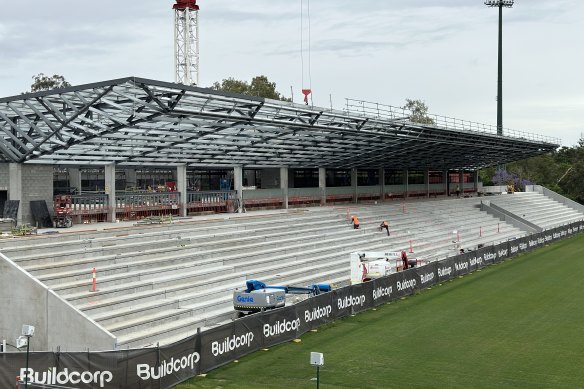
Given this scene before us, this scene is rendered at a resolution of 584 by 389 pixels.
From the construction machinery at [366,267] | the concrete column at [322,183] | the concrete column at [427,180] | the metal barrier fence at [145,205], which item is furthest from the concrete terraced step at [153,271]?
the concrete column at [427,180]

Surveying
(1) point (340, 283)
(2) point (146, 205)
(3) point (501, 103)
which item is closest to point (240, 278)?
(1) point (340, 283)

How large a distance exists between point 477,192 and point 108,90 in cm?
6947

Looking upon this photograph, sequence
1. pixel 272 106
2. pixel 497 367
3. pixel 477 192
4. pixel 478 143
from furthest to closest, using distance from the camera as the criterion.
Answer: pixel 477 192, pixel 478 143, pixel 272 106, pixel 497 367

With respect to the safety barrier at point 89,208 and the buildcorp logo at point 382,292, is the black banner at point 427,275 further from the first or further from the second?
the safety barrier at point 89,208

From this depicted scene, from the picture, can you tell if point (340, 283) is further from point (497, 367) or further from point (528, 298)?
point (497, 367)

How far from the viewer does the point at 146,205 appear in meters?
38.3

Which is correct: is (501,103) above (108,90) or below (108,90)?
above

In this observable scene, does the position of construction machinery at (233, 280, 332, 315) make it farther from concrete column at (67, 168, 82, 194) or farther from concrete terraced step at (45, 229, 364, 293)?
concrete column at (67, 168, 82, 194)

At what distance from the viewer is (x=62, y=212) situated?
31.7 metres

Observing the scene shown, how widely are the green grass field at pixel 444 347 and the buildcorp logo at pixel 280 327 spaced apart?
48 centimetres

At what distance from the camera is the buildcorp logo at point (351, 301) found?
993 inches

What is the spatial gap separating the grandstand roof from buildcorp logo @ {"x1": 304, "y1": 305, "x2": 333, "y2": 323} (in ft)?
32.1

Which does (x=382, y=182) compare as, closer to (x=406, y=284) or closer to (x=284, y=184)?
(x=284, y=184)

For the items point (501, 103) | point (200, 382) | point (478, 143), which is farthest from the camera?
point (501, 103)
